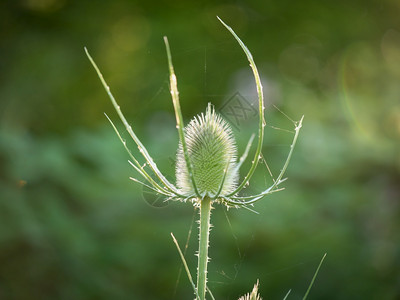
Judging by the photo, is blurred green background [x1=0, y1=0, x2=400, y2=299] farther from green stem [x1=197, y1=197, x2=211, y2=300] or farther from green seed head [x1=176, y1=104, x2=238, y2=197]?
green stem [x1=197, y1=197, x2=211, y2=300]

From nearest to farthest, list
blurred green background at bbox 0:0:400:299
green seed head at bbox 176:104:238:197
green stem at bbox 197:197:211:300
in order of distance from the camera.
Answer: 1. green stem at bbox 197:197:211:300
2. green seed head at bbox 176:104:238:197
3. blurred green background at bbox 0:0:400:299

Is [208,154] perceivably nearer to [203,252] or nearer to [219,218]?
[203,252]

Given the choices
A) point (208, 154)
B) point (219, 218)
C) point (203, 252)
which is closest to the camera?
point (203, 252)

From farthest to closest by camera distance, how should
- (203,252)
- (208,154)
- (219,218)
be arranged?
1. (219,218)
2. (208,154)
3. (203,252)

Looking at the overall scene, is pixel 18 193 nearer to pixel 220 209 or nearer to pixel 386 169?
pixel 220 209

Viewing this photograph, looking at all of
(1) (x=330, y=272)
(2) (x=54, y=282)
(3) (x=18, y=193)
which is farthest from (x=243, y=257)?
(3) (x=18, y=193)

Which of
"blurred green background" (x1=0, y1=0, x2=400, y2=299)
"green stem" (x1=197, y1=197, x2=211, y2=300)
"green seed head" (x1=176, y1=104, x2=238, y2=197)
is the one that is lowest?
"green stem" (x1=197, y1=197, x2=211, y2=300)

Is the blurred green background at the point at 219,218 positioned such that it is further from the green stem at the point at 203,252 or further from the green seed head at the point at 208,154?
the green stem at the point at 203,252

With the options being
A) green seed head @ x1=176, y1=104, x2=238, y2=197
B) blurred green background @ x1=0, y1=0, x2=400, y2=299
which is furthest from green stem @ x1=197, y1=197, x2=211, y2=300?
blurred green background @ x1=0, y1=0, x2=400, y2=299

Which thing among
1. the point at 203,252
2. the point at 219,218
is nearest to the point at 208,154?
the point at 203,252

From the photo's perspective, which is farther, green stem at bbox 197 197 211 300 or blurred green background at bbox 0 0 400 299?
blurred green background at bbox 0 0 400 299

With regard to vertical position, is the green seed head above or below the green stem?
above
